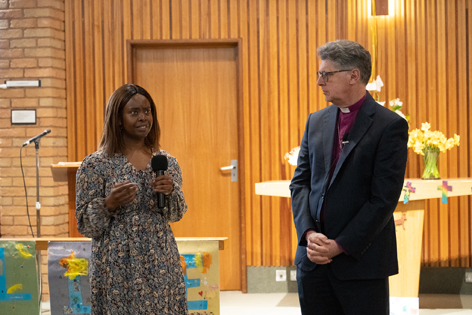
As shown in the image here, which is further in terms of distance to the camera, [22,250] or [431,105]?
[431,105]

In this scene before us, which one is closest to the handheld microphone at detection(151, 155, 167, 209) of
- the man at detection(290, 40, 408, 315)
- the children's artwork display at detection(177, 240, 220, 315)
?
the man at detection(290, 40, 408, 315)

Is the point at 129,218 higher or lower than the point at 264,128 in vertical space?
lower

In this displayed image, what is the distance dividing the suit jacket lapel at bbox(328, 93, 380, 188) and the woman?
704mm

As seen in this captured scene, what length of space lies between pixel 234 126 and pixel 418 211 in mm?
2023

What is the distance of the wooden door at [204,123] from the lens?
16.6ft

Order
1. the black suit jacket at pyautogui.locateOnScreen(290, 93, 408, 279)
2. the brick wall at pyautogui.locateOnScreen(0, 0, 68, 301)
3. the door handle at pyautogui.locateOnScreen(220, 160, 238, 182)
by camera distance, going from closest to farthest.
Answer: the black suit jacket at pyautogui.locateOnScreen(290, 93, 408, 279) < the brick wall at pyautogui.locateOnScreen(0, 0, 68, 301) < the door handle at pyautogui.locateOnScreen(220, 160, 238, 182)

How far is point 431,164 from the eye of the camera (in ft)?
13.9

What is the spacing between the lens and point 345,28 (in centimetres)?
485

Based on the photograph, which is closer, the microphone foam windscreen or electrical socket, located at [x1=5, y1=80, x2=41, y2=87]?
the microphone foam windscreen

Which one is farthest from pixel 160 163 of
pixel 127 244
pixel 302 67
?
pixel 302 67

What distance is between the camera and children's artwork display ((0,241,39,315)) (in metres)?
3.21

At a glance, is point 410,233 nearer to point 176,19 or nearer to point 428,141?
point 428,141

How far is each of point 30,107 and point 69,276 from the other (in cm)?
228

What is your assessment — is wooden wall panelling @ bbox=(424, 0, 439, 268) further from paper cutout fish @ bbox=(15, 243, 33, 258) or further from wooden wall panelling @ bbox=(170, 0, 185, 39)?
paper cutout fish @ bbox=(15, 243, 33, 258)
